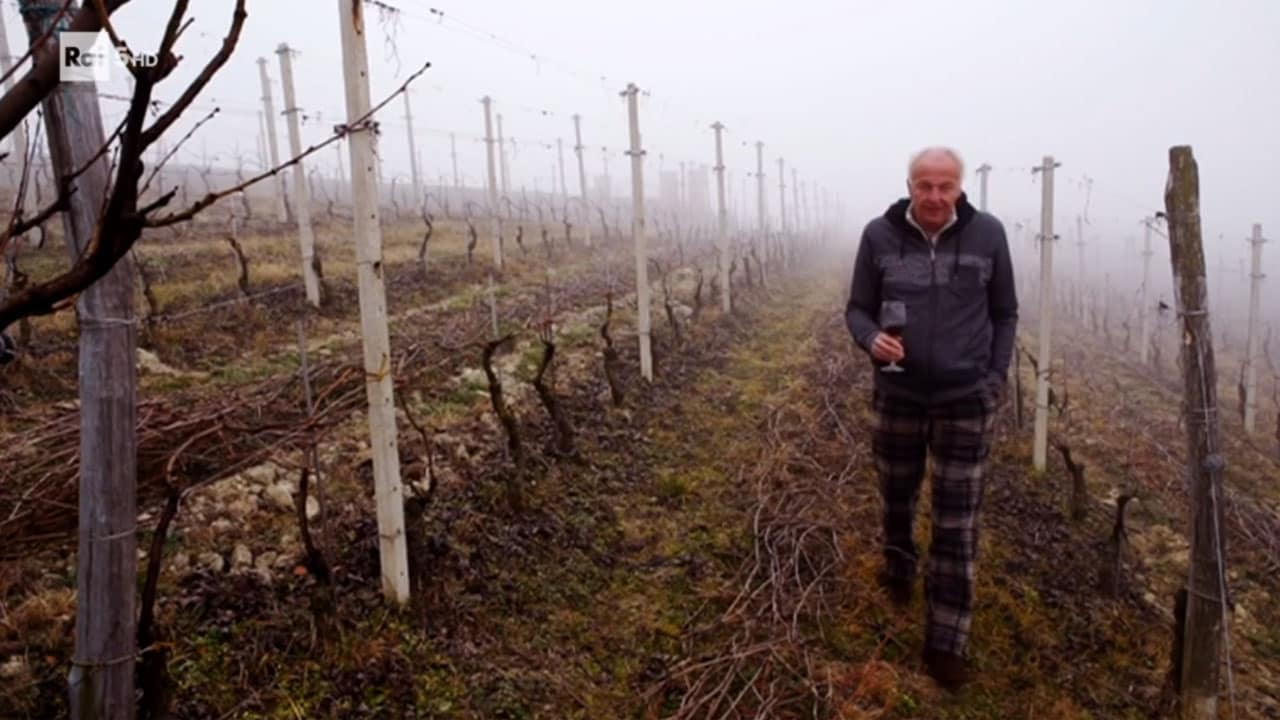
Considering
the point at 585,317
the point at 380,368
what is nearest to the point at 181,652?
the point at 380,368

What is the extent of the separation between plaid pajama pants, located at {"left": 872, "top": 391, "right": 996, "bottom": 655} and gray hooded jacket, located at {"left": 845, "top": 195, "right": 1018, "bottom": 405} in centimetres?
12

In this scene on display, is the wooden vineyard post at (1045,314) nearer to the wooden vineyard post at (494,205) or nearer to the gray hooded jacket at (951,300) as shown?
the gray hooded jacket at (951,300)

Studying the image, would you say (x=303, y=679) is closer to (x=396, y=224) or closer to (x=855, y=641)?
(x=855, y=641)

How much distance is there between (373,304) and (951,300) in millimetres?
2500

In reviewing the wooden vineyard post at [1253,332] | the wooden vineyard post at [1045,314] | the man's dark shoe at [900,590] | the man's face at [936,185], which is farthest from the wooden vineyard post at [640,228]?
the wooden vineyard post at [1253,332]

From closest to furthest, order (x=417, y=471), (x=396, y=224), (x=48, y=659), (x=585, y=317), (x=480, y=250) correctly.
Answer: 1. (x=48, y=659)
2. (x=417, y=471)
3. (x=585, y=317)
4. (x=480, y=250)
5. (x=396, y=224)

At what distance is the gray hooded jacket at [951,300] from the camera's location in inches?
122

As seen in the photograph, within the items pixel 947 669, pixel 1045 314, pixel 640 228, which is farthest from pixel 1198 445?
pixel 640 228

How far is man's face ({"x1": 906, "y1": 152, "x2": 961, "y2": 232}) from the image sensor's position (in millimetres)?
3014

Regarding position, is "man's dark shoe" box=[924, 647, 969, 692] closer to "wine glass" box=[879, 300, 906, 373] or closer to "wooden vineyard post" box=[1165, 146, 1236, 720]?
"wooden vineyard post" box=[1165, 146, 1236, 720]

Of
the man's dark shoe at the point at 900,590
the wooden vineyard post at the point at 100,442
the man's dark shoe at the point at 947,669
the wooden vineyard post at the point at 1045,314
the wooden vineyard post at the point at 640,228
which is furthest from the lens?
the wooden vineyard post at the point at 640,228

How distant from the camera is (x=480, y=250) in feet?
54.4

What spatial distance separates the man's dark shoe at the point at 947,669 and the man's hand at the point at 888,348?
4.62ft

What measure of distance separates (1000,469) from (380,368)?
5682 millimetres
